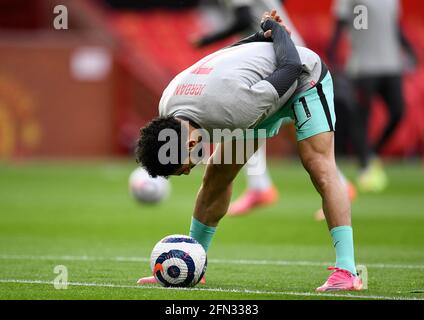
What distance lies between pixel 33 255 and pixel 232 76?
3.21 meters

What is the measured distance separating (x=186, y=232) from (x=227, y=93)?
468 cm

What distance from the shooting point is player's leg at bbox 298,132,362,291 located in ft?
22.9

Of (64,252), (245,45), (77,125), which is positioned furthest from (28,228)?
(77,125)

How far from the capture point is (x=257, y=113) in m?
6.71

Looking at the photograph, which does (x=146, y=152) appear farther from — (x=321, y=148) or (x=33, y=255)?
(x=33, y=255)

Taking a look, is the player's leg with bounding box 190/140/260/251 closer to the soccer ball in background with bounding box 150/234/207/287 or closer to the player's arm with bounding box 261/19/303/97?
the soccer ball in background with bounding box 150/234/207/287

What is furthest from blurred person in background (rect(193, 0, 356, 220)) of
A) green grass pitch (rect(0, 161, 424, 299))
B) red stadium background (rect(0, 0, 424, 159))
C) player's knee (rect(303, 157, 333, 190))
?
red stadium background (rect(0, 0, 424, 159))

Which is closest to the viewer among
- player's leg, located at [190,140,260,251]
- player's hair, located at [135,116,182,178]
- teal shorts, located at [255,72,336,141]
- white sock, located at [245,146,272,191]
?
player's hair, located at [135,116,182,178]

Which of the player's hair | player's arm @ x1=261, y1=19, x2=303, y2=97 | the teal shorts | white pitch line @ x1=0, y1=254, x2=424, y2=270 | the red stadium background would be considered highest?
the red stadium background

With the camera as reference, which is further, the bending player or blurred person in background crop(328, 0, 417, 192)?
blurred person in background crop(328, 0, 417, 192)

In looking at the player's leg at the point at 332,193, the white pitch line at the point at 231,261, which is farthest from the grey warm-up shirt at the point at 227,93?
the white pitch line at the point at 231,261

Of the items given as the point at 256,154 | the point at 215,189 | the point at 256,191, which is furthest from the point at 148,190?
the point at 215,189

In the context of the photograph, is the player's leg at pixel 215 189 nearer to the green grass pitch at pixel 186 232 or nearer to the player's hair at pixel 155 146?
the green grass pitch at pixel 186 232

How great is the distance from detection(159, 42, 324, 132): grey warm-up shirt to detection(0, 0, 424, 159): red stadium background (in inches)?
613
